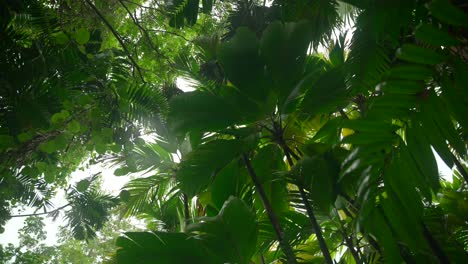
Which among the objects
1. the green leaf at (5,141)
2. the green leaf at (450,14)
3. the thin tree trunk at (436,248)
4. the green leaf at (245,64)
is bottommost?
the thin tree trunk at (436,248)

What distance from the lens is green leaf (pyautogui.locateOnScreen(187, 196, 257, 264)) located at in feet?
5.64

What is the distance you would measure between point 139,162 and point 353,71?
5.66 feet

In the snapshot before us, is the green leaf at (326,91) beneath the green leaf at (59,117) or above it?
above

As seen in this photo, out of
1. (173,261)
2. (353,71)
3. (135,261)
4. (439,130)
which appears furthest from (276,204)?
(439,130)

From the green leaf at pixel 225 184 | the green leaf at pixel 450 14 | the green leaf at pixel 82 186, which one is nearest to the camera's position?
the green leaf at pixel 450 14

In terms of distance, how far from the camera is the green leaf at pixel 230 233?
1718 mm

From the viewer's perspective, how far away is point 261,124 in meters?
2.17

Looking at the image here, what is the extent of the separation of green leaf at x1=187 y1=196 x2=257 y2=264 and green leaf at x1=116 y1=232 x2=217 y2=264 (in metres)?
0.15

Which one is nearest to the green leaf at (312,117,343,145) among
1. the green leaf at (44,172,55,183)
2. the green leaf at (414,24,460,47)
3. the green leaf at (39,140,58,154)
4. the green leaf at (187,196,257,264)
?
the green leaf at (187,196,257,264)

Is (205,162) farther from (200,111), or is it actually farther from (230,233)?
(230,233)

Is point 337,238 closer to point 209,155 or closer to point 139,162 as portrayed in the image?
point 209,155

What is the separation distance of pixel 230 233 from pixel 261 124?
77 centimetres

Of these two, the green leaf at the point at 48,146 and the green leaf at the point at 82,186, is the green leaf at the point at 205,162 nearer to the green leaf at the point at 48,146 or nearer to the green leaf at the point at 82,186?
the green leaf at the point at 82,186

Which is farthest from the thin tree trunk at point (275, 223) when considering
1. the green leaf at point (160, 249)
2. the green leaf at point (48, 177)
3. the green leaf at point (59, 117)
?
the green leaf at point (48, 177)
